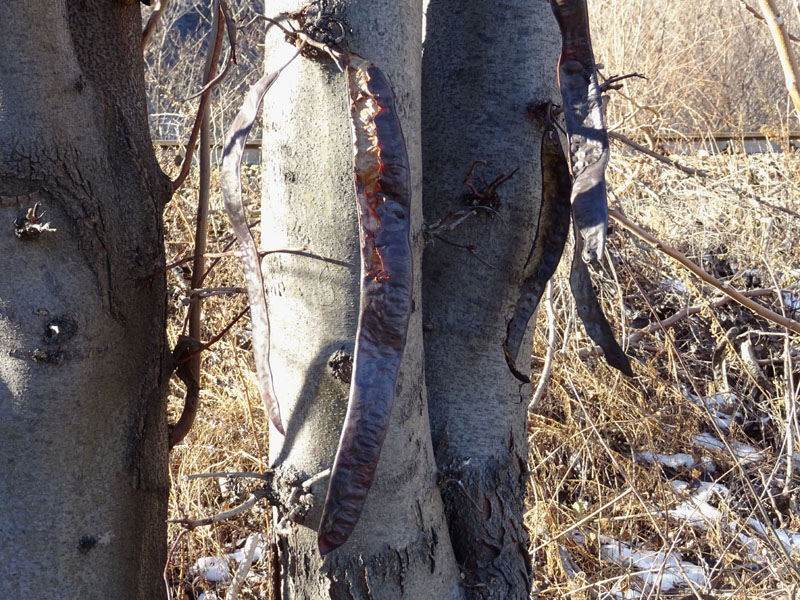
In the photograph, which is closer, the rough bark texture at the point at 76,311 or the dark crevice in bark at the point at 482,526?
the rough bark texture at the point at 76,311

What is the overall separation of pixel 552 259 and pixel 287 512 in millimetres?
533

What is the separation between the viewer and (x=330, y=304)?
3.39 ft

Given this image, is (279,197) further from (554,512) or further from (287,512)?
(554,512)

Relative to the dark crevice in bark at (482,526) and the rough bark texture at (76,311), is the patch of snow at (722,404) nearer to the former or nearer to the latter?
the dark crevice in bark at (482,526)

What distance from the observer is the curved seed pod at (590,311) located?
38.4 inches

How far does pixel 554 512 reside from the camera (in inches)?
93.6

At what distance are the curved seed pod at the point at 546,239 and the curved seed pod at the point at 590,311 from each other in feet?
0.60

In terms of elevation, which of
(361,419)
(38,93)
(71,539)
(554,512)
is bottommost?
(554,512)

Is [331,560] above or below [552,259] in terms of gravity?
below

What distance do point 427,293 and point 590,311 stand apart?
1.17 ft

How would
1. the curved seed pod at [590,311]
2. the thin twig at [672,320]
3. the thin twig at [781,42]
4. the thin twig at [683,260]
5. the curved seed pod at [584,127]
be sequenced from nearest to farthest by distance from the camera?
the curved seed pod at [584,127], the curved seed pod at [590,311], the thin twig at [781,42], the thin twig at [683,260], the thin twig at [672,320]

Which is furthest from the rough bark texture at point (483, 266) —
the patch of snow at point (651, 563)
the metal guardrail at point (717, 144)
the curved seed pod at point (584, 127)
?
the metal guardrail at point (717, 144)

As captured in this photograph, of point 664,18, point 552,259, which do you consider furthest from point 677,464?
point 664,18

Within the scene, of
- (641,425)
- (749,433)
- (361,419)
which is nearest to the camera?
Answer: (361,419)
